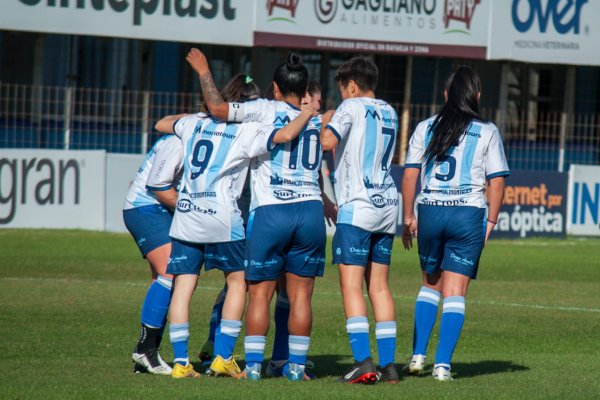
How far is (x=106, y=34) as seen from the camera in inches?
858

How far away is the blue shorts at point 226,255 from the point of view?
7613 millimetres

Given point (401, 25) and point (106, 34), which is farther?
point (401, 25)

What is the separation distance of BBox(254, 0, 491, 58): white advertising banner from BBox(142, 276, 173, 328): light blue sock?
15.0m

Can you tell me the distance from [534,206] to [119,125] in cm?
808

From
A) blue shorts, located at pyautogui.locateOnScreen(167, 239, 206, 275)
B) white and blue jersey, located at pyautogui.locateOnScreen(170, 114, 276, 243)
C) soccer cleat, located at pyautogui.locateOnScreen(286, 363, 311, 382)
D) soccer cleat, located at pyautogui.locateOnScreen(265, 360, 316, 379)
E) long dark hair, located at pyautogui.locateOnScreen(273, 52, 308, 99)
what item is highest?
long dark hair, located at pyautogui.locateOnScreen(273, 52, 308, 99)

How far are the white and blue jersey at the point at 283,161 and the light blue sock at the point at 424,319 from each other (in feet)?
3.99

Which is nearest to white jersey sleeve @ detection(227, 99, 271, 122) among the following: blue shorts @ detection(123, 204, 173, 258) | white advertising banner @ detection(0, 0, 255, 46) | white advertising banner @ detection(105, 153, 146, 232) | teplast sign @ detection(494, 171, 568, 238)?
blue shorts @ detection(123, 204, 173, 258)

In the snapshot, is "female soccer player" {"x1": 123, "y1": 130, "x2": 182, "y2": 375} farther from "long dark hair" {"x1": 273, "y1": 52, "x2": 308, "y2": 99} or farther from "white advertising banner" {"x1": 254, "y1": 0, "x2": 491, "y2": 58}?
"white advertising banner" {"x1": 254, "y1": 0, "x2": 491, "y2": 58}

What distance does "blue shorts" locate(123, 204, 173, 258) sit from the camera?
8195mm

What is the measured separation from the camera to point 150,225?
823cm

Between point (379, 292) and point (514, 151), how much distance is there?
18085 millimetres

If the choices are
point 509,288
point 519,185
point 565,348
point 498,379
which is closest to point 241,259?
point 498,379

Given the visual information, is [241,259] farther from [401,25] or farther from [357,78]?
[401,25]

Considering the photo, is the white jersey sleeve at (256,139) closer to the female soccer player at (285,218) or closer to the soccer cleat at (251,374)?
the female soccer player at (285,218)
